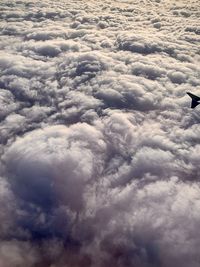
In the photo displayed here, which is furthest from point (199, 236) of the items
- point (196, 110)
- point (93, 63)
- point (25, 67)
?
point (25, 67)

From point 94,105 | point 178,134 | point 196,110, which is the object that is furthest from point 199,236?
point 94,105

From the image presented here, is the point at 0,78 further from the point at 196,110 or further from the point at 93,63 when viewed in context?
the point at 196,110

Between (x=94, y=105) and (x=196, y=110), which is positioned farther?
(x=94, y=105)

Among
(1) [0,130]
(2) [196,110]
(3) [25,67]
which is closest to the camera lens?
(2) [196,110]

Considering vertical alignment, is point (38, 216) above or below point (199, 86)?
below

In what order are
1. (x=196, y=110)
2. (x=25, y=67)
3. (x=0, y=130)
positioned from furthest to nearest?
(x=25, y=67), (x=0, y=130), (x=196, y=110)

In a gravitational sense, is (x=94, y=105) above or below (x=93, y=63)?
below

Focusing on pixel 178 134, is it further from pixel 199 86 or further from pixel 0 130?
pixel 0 130

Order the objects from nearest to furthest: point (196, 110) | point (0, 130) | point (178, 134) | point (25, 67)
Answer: point (178, 134), point (196, 110), point (0, 130), point (25, 67)

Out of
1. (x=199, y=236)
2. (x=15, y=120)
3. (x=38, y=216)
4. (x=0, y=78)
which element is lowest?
(x=38, y=216)

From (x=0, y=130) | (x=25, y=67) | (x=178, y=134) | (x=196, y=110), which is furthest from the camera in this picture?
(x=25, y=67)
